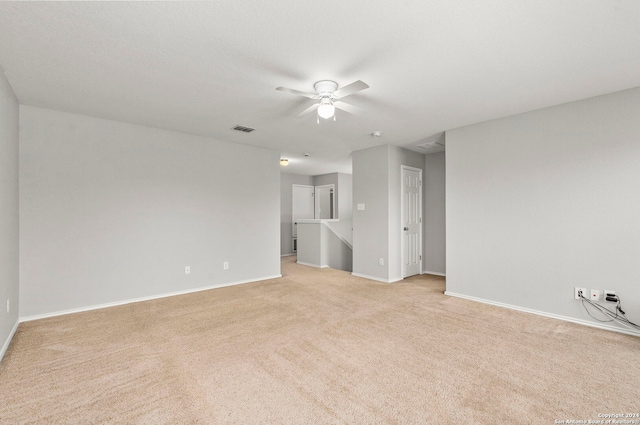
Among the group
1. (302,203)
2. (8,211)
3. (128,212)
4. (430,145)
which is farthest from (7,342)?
(302,203)

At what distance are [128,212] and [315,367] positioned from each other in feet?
10.8

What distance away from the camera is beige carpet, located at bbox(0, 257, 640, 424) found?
1.78 meters

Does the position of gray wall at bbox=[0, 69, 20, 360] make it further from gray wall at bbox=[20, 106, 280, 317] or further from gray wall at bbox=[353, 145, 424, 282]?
gray wall at bbox=[353, 145, 424, 282]

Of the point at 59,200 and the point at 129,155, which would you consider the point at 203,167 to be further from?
the point at 59,200

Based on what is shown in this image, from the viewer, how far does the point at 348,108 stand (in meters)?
3.44

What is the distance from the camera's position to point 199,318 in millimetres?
3367

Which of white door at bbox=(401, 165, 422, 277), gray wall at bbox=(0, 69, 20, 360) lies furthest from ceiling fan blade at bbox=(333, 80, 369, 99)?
white door at bbox=(401, 165, 422, 277)

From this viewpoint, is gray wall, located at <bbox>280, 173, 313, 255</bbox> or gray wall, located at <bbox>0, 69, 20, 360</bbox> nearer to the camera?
gray wall, located at <bbox>0, 69, 20, 360</bbox>

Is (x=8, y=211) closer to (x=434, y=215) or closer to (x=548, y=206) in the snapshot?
(x=548, y=206)

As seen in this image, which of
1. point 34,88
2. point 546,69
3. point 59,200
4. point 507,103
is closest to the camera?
point 546,69

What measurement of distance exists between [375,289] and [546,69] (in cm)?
337

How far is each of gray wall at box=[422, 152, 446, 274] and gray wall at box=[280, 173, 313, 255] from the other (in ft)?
13.6

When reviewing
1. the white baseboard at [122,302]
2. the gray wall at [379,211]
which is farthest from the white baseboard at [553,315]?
the white baseboard at [122,302]

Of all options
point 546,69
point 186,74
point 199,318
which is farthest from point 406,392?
point 186,74
